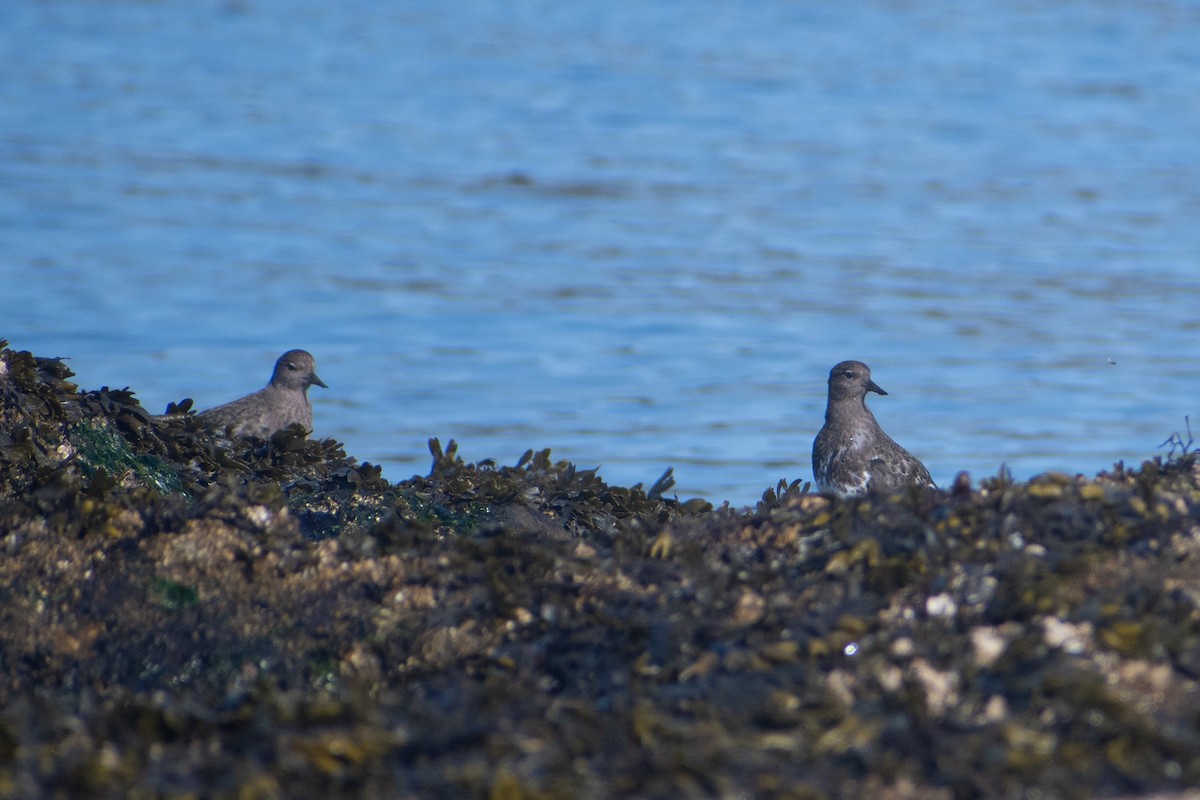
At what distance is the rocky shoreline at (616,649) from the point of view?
3.48m

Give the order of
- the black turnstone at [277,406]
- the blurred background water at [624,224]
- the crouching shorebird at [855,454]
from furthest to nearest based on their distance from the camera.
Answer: the blurred background water at [624,224], the black turnstone at [277,406], the crouching shorebird at [855,454]

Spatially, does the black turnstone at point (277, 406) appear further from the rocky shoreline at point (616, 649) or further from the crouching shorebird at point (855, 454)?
the rocky shoreline at point (616, 649)

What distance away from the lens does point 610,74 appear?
2214cm

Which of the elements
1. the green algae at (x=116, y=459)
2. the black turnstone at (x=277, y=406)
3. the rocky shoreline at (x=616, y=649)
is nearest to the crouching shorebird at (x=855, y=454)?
the rocky shoreline at (x=616, y=649)

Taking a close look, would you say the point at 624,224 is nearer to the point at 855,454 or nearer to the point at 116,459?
the point at 855,454

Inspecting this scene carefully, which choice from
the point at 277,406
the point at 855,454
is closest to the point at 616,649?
the point at 855,454

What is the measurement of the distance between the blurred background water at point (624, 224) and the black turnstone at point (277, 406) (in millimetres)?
923

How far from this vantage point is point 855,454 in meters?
7.88

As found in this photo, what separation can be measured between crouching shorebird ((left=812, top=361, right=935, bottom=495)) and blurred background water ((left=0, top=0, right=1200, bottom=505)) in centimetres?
154

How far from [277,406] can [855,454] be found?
3266 millimetres

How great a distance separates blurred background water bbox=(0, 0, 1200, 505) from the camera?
11375mm

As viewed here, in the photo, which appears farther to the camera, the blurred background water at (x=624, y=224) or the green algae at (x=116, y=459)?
the blurred background water at (x=624, y=224)

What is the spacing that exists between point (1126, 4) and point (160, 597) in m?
25.5

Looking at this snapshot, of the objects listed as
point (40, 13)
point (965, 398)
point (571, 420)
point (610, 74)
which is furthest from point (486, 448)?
point (40, 13)
